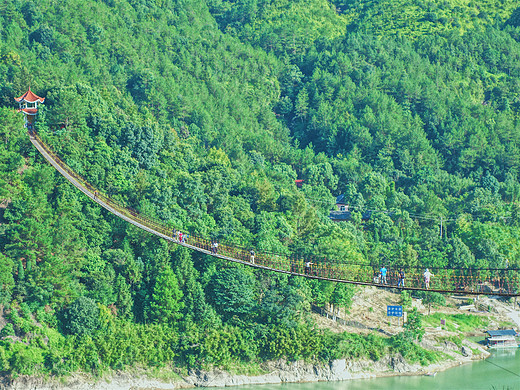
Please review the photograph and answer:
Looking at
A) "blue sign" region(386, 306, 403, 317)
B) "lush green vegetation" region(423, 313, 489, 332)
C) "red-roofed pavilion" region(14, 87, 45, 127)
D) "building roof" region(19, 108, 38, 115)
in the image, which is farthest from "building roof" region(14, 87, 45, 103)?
"lush green vegetation" region(423, 313, 489, 332)

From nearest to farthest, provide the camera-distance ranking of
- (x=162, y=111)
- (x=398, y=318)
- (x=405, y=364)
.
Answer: (x=405, y=364), (x=398, y=318), (x=162, y=111)

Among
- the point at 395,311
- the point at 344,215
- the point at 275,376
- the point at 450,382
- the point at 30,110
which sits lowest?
the point at 275,376

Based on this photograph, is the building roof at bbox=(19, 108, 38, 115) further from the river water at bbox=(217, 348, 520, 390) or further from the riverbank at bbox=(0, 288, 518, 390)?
the river water at bbox=(217, 348, 520, 390)

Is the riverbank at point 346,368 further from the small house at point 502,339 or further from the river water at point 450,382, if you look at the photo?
the small house at point 502,339

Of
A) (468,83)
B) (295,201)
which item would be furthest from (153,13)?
(295,201)

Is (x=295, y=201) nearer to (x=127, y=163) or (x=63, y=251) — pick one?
(x=127, y=163)

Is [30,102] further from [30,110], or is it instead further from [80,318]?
[80,318]

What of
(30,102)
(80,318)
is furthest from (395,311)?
(30,102)
